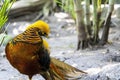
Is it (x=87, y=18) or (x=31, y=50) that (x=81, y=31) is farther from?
(x=31, y=50)

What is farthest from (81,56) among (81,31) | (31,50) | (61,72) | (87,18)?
(31,50)

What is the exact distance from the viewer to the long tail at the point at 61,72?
3.85 meters

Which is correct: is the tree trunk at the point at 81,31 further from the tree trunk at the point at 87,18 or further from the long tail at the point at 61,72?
the long tail at the point at 61,72

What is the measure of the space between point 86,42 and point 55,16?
325 centimetres

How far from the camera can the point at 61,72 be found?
3.99 meters

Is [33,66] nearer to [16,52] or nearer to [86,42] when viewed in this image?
[16,52]

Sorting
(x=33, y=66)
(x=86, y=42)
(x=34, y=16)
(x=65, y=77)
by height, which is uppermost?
(x=33, y=66)

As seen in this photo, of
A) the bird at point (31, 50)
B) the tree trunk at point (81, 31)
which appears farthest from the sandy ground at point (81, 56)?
the bird at point (31, 50)

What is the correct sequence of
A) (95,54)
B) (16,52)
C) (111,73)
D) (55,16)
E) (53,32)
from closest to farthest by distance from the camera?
(16,52) → (111,73) → (95,54) → (53,32) → (55,16)

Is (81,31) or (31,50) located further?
(81,31)

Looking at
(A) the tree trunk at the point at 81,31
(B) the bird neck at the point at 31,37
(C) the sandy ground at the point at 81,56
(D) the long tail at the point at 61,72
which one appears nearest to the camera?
(B) the bird neck at the point at 31,37

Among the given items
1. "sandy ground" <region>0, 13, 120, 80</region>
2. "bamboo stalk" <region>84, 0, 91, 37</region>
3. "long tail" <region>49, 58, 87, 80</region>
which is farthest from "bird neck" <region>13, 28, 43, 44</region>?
"bamboo stalk" <region>84, 0, 91, 37</region>

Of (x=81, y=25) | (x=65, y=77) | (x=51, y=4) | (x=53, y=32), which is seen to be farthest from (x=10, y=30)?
(x=65, y=77)

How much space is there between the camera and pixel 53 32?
776cm
